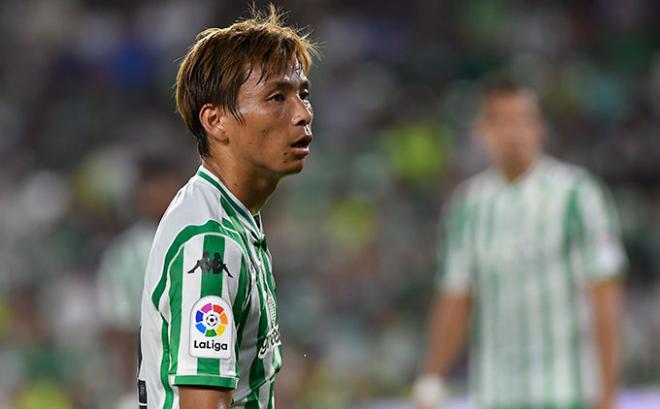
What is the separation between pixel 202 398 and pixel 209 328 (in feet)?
0.48

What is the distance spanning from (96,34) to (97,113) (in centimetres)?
107

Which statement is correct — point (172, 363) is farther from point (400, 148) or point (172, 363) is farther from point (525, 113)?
point (400, 148)

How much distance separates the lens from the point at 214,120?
3.08 metres

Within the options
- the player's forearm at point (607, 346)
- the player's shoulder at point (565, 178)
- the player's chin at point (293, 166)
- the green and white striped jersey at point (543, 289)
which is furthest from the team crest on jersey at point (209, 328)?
the player's shoulder at point (565, 178)

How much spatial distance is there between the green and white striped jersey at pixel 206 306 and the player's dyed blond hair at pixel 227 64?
0.17m

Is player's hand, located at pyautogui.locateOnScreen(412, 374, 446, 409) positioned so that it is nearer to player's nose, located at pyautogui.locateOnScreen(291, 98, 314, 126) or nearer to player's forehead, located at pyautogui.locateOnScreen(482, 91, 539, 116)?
player's forehead, located at pyautogui.locateOnScreen(482, 91, 539, 116)

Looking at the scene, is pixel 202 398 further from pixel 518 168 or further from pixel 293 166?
pixel 518 168

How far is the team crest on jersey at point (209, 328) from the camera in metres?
2.78

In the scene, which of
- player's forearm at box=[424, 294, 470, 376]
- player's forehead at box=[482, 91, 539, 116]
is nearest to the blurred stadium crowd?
player's forearm at box=[424, 294, 470, 376]

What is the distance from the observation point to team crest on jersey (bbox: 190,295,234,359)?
9.13ft

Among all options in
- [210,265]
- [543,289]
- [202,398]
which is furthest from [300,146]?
[543,289]

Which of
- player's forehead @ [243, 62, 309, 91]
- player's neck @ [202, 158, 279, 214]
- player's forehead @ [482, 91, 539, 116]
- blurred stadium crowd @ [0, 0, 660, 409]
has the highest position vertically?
blurred stadium crowd @ [0, 0, 660, 409]

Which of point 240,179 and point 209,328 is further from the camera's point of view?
point 240,179

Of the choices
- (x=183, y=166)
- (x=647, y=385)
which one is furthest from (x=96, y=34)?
(x=647, y=385)
